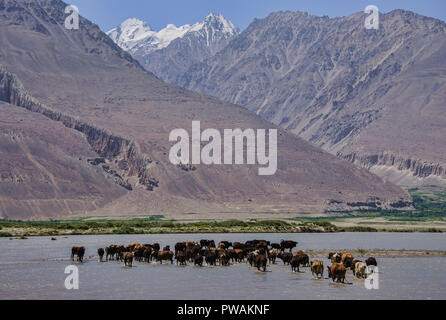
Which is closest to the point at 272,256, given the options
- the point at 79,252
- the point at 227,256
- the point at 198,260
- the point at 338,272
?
the point at 227,256

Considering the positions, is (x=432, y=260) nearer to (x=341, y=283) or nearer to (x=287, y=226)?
(x=341, y=283)

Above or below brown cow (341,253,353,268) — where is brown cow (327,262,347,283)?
below

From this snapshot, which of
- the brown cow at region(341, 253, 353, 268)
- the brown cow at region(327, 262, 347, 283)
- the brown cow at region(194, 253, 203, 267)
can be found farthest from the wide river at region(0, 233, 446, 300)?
the brown cow at region(341, 253, 353, 268)

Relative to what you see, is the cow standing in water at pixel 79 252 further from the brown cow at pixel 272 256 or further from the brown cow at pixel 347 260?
the brown cow at pixel 347 260

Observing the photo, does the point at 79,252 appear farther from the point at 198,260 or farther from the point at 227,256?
the point at 227,256

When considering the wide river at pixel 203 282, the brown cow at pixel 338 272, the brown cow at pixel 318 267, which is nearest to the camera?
the wide river at pixel 203 282

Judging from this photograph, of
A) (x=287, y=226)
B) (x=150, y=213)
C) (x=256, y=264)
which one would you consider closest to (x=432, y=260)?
(x=256, y=264)

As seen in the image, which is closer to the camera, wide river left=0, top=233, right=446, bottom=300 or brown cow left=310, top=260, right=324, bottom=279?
wide river left=0, top=233, right=446, bottom=300

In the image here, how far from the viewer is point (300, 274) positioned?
45.8m

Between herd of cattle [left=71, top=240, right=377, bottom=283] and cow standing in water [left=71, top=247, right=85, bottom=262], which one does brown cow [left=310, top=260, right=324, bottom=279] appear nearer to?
herd of cattle [left=71, top=240, right=377, bottom=283]

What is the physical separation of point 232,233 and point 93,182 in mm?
95030

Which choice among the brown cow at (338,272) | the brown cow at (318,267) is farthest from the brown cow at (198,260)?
the brown cow at (338,272)

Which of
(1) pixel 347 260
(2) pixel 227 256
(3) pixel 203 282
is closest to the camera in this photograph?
(3) pixel 203 282

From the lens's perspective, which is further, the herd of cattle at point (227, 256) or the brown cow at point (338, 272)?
the herd of cattle at point (227, 256)
